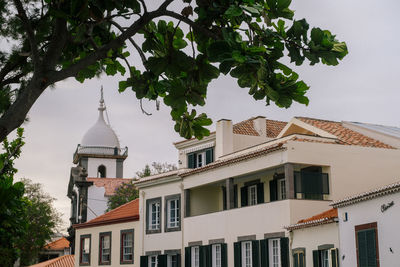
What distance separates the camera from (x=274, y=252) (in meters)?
29.6

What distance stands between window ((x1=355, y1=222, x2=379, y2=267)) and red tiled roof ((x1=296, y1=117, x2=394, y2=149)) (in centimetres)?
817

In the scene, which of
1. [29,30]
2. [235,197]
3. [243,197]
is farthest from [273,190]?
[29,30]

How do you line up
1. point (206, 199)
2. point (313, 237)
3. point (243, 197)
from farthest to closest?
point (206, 199)
point (243, 197)
point (313, 237)

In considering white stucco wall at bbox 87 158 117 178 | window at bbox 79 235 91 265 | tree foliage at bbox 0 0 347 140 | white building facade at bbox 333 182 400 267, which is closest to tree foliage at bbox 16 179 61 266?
white stucco wall at bbox 87 158 117 178

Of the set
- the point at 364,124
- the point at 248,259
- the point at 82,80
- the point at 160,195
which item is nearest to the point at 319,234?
the point at 248,259

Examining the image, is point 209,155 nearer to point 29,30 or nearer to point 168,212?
point 168,212

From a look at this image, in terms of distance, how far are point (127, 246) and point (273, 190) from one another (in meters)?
12.7

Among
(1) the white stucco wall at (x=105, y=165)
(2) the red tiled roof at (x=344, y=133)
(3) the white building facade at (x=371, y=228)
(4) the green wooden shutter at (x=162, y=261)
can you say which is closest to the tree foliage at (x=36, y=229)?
(1) the white stucco wall at (x=105, y=165)

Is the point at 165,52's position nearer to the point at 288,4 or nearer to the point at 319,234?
the point at 288,4

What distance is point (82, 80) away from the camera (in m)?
7.52

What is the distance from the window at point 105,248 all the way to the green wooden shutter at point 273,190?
14.1 metres

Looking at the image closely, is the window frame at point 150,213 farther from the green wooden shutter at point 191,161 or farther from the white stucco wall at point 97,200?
the white stucco wall at point 97,200

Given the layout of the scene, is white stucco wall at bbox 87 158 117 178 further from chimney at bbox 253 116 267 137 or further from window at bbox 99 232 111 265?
chimney at bbox 253 116 267 137

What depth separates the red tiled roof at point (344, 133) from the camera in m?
31.6
